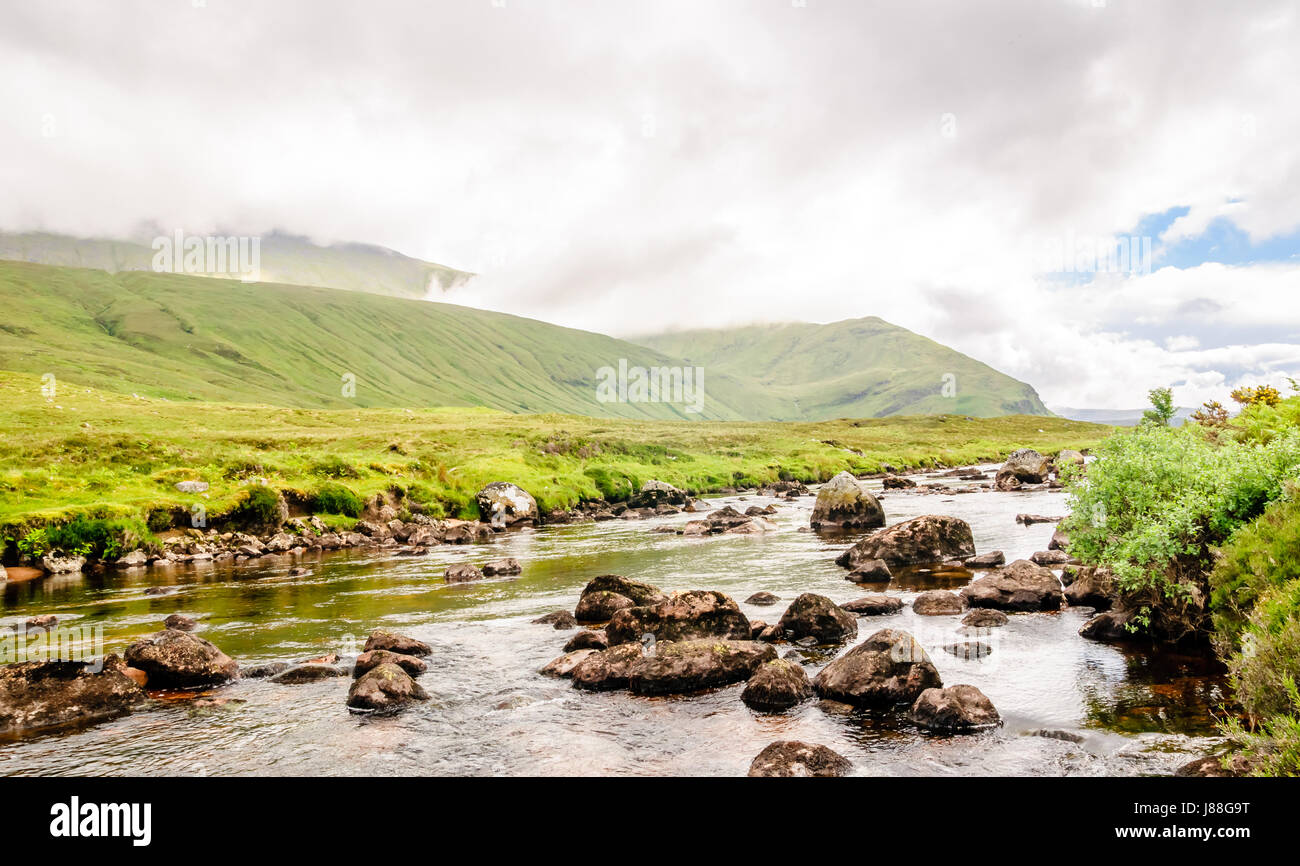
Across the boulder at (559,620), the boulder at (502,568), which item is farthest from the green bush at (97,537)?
the boulder at (559,620)

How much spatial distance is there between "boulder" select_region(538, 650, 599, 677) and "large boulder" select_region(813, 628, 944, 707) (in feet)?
23.4

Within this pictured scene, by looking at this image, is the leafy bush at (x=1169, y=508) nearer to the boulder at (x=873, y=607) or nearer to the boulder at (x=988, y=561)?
the boulder at (x=873, y=607)

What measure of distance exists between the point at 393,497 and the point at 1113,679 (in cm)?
5381

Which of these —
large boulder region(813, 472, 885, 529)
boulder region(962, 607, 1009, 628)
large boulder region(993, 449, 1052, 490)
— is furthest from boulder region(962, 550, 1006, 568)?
large boulder region(993, 449, 1052, 490)

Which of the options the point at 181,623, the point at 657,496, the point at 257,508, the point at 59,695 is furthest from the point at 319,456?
the point at 59,695

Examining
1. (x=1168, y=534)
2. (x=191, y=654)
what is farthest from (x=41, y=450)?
(x=1168, y=534)

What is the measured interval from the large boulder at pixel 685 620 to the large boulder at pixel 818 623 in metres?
1.71

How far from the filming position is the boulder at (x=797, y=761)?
13312 mm

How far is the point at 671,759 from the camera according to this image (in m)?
14.9

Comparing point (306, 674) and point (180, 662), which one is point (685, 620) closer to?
point (306, 674)

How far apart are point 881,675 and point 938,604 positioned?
34.9 ft

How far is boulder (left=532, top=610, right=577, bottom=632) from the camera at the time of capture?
1061 inches
